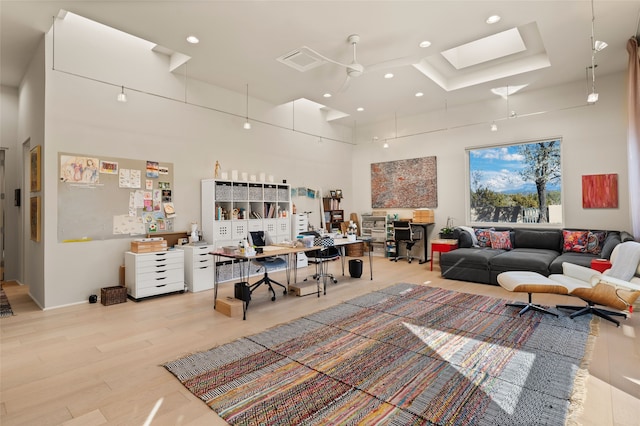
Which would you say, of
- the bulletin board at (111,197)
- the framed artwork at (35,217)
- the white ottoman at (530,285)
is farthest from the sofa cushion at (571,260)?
the framed artwork at (35,217)

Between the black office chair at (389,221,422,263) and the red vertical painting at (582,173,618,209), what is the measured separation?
3.16 meters

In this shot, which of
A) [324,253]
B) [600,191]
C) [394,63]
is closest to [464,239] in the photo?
[600,191]

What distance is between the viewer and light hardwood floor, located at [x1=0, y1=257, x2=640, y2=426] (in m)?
2.18

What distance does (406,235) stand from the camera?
7.52 meters

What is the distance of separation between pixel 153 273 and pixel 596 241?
7.18 m

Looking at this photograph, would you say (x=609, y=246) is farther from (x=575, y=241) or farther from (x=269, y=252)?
(x=269, y=252)

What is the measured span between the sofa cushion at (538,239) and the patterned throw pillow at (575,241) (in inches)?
4.7

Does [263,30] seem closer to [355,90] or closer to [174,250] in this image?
[355,90]

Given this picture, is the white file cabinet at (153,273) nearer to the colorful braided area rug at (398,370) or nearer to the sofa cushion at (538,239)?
the colorful braided area rug at (398,370)

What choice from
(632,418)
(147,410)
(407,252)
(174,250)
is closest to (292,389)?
(147,410)

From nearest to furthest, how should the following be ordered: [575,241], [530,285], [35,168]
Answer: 1. [530,285]
2. [35,168]
3. [575,241]

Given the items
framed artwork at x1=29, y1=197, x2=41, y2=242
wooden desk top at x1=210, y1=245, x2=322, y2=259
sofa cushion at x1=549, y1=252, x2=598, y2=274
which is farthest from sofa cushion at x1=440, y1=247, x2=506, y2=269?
framed artwork at x1=29, y1=197, x2=41, y2=242

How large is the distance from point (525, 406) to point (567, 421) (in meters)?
0.23

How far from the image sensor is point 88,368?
2797 mm
